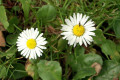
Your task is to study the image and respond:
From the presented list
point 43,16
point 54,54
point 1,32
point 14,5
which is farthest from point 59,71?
point 14,5

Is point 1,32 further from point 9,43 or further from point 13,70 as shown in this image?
point 13,70

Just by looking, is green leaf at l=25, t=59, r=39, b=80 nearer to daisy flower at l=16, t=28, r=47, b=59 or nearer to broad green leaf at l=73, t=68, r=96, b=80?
daisy flower at l=16, t=28, r=47, b=59

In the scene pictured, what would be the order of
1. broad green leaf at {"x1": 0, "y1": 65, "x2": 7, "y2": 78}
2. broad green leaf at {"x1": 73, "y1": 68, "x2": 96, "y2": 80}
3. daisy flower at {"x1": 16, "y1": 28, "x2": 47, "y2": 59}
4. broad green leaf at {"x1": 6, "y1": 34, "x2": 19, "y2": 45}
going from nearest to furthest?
broad green leaf at {"x1": 73, "y1": 68, "x2": 96, "y2": 80}, daisy flower at {"x1": 16, "y1": 28, "x2": 47, "y2": 59}, broad green leaf at {"x1": 0, "y1": 65, "x2": 7, "y2": 78}, broad green leaf at {"x1": 6, "y1": 34, "x2": 19, "y2": 45}

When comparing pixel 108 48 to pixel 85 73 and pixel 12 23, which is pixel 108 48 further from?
pixel 12 23

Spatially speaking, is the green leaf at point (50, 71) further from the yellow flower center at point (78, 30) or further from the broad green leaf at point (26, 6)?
the broad green leaf at point (26, 6)

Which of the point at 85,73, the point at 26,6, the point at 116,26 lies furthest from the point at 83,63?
the point at 26,6

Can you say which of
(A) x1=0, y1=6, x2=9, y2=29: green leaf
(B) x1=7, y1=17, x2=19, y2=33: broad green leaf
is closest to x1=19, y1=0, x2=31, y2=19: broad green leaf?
(B) x1=7, y1=17, x2=19, y2=33: broad green leaf

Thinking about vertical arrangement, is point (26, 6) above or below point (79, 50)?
above
